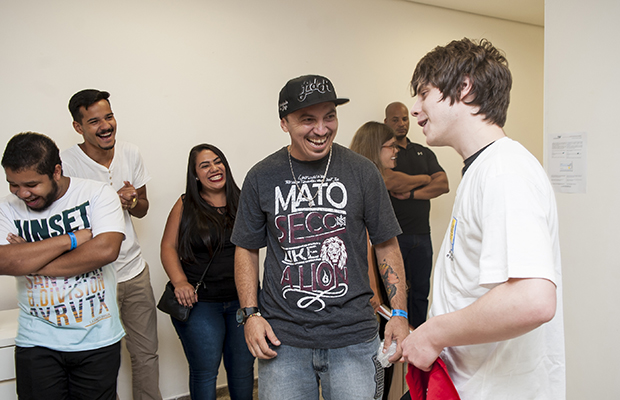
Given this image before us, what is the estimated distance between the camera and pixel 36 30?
2604 mm

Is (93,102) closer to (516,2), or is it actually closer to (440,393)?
(440,393)

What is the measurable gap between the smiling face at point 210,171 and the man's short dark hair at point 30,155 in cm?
76

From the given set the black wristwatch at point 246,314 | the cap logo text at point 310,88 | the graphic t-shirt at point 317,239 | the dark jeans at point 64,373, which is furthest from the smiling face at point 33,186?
the cap logo text at point 310,88

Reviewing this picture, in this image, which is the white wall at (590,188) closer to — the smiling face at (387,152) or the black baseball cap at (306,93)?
the smiling face at (387,152)

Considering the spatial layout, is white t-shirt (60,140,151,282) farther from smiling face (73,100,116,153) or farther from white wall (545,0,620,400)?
white wall (545,0,620,400)

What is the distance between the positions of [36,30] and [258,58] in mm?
1390

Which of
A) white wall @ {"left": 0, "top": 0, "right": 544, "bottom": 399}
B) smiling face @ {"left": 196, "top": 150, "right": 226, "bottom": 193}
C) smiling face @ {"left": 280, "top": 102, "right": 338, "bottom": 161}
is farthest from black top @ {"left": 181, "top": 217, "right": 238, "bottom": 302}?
smiling face @ {"left": 280, "top": 102, "right": 338, "bottom": 161}

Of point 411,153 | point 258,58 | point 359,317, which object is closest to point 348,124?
point 411,153

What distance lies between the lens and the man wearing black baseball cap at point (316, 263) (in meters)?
1.42

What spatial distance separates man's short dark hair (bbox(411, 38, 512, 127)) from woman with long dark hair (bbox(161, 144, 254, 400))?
153 centimetres

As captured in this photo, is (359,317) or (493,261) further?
(359,317)

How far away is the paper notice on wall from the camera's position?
2188 millimetres

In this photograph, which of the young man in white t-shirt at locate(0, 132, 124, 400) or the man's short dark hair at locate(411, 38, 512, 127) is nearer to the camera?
the man's short dark hair at locate(411, 38, 512, 127)

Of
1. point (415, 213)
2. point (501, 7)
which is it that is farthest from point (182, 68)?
point (501, 7)
